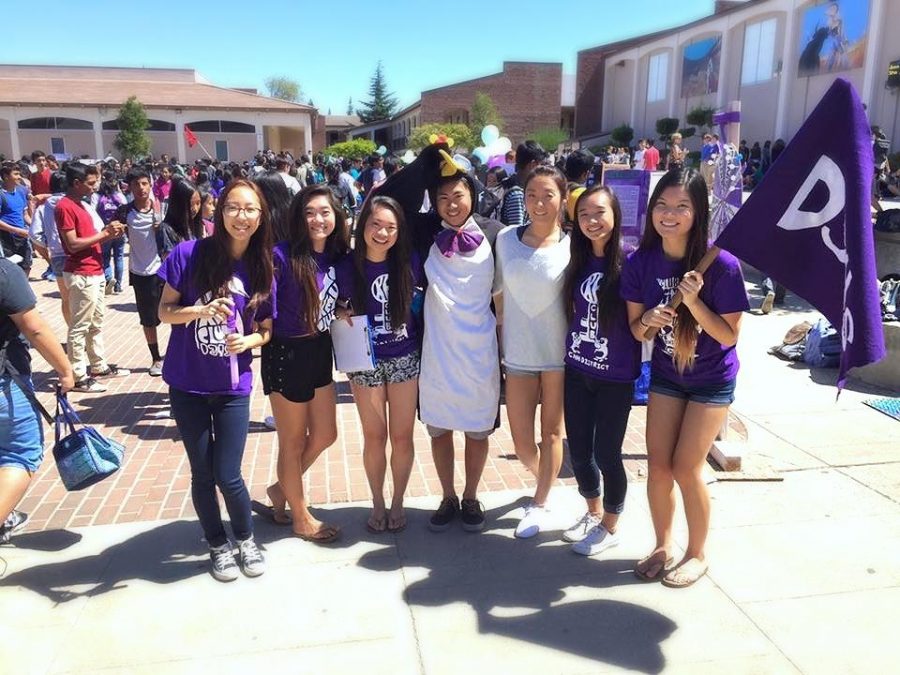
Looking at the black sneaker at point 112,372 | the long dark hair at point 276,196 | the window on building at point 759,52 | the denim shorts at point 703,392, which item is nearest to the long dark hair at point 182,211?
the long dark hair at point 276,196

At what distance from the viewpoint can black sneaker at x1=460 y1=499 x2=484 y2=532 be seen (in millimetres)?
3674

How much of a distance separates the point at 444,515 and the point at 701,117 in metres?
33.8

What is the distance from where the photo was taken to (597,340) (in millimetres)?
3170

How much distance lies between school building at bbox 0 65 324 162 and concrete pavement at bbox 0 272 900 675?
127 ft

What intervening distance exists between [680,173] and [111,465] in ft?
9.61

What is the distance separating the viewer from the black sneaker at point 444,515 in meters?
3.70

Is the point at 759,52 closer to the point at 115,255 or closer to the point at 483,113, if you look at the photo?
the point at 483,113

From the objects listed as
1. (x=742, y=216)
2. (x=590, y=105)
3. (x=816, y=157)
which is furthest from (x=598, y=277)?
(x=590, y=105)

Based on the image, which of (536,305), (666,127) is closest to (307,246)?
(536,305)

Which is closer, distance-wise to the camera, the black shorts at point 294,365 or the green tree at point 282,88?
the black shorts at point 294,365

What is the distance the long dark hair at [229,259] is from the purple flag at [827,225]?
199 cm

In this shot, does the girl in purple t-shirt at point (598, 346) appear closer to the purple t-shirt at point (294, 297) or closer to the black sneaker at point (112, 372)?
the purple t-shirt at point (294, 297)

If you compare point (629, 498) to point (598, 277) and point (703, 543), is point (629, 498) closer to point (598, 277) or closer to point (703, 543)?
point (703, 543)

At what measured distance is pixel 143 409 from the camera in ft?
18.5
